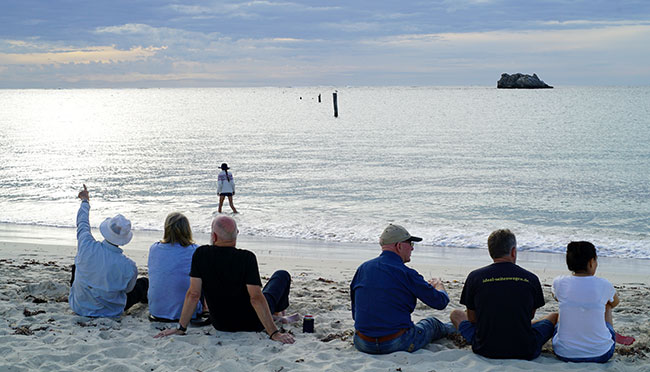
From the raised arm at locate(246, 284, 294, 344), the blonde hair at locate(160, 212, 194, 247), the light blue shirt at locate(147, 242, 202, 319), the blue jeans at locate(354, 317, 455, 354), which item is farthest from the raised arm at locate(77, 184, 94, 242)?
the blue jeans at locate(354, 317, 455, 354)

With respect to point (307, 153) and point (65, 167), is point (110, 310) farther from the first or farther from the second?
point (307, 153)

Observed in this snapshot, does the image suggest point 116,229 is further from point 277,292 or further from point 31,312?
point 277,292

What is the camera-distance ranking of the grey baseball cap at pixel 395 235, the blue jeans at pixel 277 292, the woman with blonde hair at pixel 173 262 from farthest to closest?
the blue jeans at pixel 277 292, the woman with blonde hair at pixel 173 262, the grey baseball cap at pixel 395 235

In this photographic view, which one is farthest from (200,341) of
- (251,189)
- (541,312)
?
(251,189)

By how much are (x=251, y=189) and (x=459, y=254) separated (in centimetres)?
1186

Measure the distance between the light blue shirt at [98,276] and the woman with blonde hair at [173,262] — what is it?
36 cm

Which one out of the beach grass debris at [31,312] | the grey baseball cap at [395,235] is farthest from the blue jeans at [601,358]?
the beach grass debris at [31,312]

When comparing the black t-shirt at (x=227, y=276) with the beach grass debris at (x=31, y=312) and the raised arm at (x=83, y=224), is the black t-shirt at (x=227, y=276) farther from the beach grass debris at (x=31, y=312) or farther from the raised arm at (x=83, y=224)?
the beach grass debris at (x=31, y=312)

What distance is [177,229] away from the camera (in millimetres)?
6281

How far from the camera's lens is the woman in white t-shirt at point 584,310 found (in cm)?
516

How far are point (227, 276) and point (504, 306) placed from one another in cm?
260

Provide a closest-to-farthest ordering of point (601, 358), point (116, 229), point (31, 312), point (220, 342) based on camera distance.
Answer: point (601, 358)
point (220, 342)
point (116, 229)
point (31, 312)

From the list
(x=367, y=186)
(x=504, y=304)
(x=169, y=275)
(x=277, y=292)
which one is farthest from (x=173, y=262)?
(x=367, y=186)

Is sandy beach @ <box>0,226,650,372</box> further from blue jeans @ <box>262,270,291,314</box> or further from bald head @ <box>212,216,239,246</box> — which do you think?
bald head @ <box>212,216,239,246</box>
